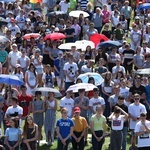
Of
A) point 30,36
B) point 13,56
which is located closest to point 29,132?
point 13,56

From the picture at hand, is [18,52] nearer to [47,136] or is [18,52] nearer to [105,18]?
[47,136]

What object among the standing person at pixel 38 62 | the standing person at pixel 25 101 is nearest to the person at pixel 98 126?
the standing person at pixel 25 101

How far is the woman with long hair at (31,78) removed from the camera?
21367mm

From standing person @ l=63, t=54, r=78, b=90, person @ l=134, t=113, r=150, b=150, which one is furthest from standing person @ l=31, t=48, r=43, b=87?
person @ l=134, t=113, r=150, b=150

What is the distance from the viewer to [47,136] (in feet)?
62.7

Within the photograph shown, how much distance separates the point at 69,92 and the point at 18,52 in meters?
4.79

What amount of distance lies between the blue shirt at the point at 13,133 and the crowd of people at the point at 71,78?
0.08 ft

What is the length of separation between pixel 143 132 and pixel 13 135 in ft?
11.2

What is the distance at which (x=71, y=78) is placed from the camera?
22016 mm

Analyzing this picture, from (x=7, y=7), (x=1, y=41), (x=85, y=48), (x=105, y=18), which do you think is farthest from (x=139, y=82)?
(x=7, y=7)

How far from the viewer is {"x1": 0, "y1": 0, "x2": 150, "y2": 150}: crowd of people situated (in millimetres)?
17875

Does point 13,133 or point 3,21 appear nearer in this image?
point 13,133

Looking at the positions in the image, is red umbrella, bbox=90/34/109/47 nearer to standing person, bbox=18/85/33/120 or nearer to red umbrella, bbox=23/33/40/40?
red umbrella, bbox=23/33/40/40

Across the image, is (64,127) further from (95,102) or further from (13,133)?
(95,102)
